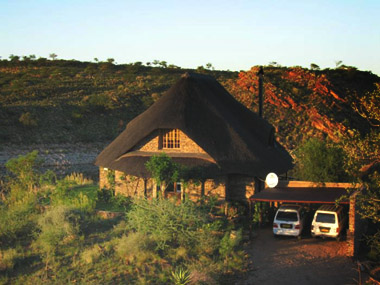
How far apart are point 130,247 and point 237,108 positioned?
16.2 m

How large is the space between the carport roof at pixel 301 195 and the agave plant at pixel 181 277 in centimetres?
567

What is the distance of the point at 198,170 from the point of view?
984 inches

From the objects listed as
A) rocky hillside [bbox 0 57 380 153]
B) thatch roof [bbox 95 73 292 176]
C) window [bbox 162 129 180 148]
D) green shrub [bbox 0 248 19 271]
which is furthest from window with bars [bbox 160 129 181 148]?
rocky hillside [bbox 0 57 380 153]

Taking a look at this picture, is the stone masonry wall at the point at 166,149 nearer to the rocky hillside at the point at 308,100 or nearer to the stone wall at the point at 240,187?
the stone wall at the point at 240,187

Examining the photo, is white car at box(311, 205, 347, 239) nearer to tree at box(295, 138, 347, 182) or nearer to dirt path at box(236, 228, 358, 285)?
dirt path at box(236, 228, 358, 285)

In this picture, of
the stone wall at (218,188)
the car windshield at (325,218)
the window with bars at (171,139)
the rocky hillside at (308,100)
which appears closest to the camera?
the car windshield at (325,218)

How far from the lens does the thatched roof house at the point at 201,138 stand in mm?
25688

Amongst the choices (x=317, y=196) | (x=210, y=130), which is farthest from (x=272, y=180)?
(x=210, y=130)

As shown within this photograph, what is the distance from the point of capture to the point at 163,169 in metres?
23.9

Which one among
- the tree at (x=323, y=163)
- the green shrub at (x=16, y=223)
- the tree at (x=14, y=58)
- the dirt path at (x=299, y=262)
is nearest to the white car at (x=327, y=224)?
the dirt path at (x=299, y=262)

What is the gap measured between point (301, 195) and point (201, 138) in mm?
7440

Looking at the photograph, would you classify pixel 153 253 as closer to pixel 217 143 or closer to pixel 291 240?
pixel 291 240

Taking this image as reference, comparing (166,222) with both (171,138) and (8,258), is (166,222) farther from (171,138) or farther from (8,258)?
(171,138)

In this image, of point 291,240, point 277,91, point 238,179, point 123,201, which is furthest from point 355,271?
point 277,91
